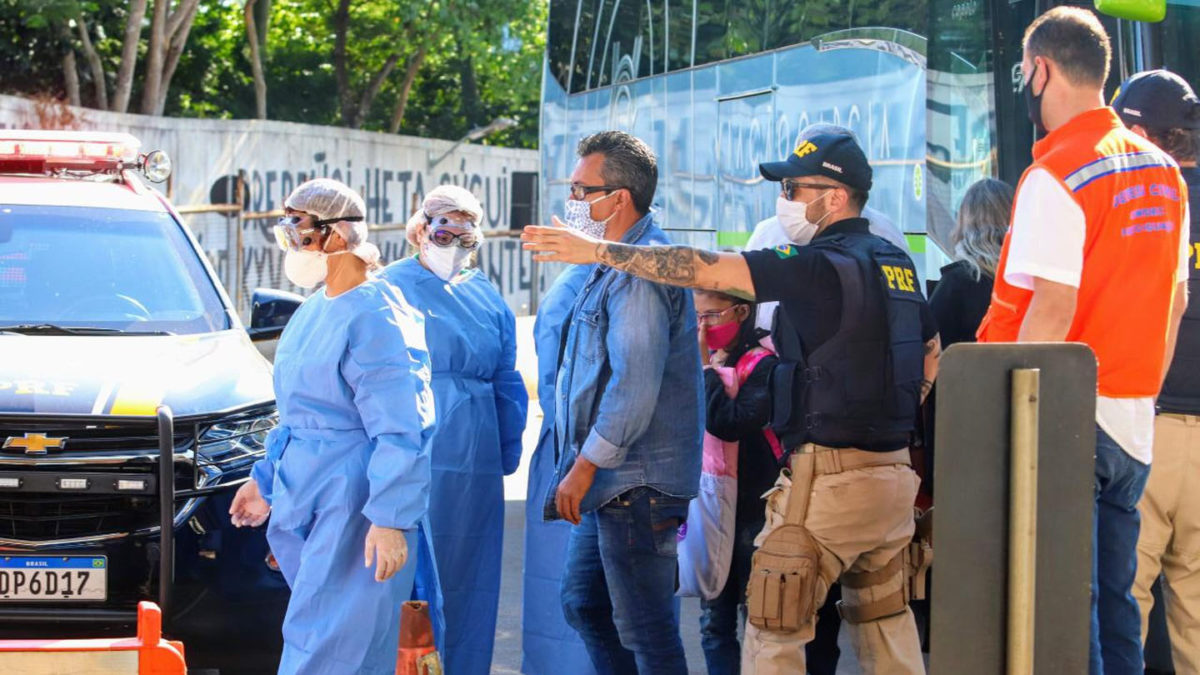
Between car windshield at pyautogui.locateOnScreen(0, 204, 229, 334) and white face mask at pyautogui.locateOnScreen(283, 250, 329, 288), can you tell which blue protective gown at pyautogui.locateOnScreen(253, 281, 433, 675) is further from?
car windshield at pyautogui.locateOnScreen(0, 204, 229, 334)

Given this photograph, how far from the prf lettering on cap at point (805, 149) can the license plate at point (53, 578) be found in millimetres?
2661

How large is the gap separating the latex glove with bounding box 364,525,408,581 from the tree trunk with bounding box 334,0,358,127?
22.6 meters

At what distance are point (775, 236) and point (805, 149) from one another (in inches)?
58.2

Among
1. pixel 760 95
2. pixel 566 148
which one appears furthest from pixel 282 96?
pixel 760 95

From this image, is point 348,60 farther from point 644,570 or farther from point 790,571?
point 790,571

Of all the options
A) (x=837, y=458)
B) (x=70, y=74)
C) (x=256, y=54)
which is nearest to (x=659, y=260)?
(x=837, y=458)

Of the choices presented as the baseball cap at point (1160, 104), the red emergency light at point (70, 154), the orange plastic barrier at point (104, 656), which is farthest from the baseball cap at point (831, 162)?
the red emergency light at point (70, 154)

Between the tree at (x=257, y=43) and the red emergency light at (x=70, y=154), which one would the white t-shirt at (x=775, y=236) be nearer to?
the red emergency light at (x=70, y=154)

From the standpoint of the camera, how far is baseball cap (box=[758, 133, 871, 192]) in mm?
4430

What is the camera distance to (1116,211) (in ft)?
12.6

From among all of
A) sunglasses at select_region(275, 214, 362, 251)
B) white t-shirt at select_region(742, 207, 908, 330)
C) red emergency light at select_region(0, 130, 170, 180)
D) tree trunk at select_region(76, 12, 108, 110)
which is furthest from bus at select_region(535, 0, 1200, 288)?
tree trunk at select_region(76, 12, 108, 110)

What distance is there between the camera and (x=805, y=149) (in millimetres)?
4469

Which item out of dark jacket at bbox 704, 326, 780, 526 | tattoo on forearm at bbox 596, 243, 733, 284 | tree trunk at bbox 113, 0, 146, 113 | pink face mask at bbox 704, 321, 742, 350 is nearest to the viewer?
tattoo on forearm at bbox 596, 243, 733, 284

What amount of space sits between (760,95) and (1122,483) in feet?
13.9
